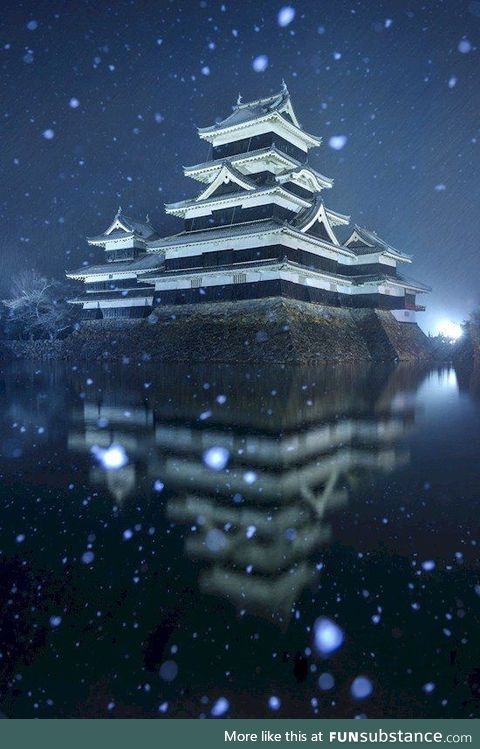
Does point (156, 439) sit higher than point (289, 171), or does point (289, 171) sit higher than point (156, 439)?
point (289, 171)

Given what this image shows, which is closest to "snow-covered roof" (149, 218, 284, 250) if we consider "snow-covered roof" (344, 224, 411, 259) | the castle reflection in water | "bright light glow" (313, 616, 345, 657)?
"snow-covered roof" (344, 224, 411, 259)

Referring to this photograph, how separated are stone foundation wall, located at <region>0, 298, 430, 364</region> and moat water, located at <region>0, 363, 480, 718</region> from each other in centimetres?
1786

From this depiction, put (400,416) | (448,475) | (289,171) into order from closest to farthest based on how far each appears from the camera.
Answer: (448,475) → (400,416) → (289,171)

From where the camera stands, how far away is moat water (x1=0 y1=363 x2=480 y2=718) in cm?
158

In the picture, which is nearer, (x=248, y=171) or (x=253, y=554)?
(x=253, y=554)

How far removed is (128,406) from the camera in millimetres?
8148

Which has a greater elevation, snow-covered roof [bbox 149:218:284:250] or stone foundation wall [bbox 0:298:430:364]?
snow-covered roof [bbox 149:218:284:250]

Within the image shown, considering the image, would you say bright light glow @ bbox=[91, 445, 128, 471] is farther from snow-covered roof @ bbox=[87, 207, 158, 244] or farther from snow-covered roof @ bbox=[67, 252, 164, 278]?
snow-covered roof @ bbox=[87, 207, 158, 244]

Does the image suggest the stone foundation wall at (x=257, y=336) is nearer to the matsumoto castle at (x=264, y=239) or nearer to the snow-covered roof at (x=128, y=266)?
the matsumoto castle at (x=264, y=239)

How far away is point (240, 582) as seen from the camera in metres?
2.16

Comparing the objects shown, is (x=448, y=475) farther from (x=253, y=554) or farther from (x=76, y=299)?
(x=76, y=299)
